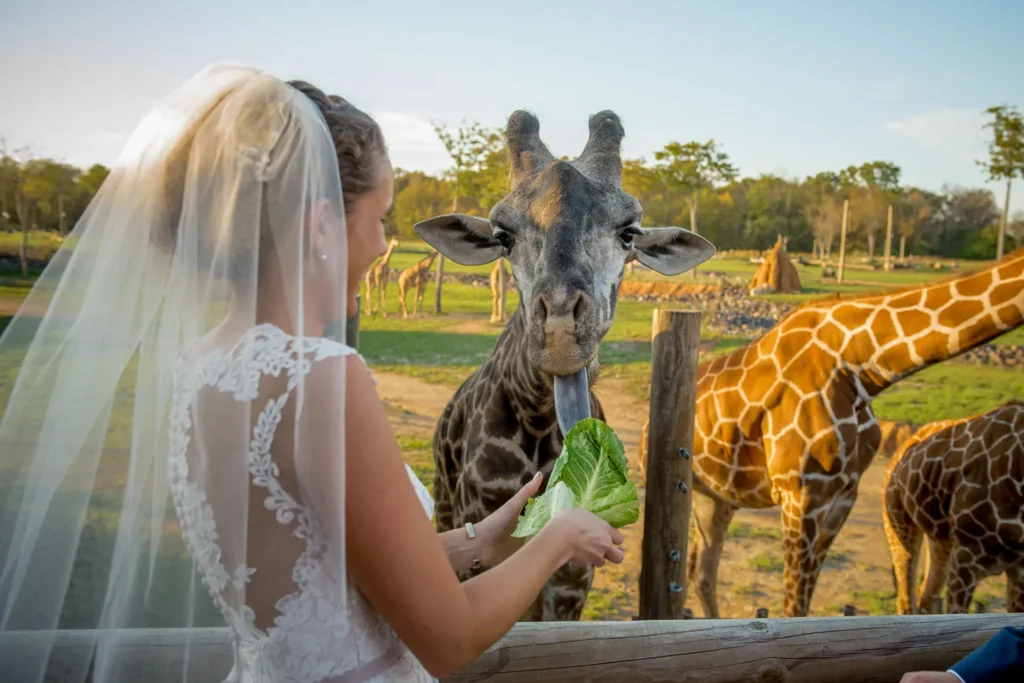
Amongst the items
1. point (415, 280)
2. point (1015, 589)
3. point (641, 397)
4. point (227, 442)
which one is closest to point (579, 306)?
point (227, 442)

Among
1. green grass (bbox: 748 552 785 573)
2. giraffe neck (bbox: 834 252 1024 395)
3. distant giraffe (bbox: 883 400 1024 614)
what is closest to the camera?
giraffe neck (bbox: 834 252 1024 395)

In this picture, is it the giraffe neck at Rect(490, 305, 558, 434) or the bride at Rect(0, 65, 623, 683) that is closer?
the bride at Rect(0, 65, 623, 683)

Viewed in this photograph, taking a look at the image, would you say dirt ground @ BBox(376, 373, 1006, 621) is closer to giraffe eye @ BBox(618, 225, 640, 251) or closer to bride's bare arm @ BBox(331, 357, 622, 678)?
giraffe eye @ BBox(618, 225, 640, 251)

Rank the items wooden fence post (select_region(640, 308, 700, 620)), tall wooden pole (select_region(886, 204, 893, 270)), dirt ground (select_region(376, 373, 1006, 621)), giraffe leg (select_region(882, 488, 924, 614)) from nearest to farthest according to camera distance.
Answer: wooden fence post (select_region(640, 308, 700, 620))
giraffe leg (select_region(882, 488, 924, 614))
dirt ground (select_region(376, 373, 1006, 621))
tall wooden pole (select_region(886, 204, 893, 270))

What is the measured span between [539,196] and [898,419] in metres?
10.6

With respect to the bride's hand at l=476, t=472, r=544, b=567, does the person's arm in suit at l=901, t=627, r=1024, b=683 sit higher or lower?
lower

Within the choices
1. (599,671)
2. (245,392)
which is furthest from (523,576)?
(599,671)

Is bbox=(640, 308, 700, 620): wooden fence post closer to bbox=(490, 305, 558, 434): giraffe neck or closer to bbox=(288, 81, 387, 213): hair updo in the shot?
bbox=(490, 305, 558, 434): giraffe neck

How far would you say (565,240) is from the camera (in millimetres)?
2969

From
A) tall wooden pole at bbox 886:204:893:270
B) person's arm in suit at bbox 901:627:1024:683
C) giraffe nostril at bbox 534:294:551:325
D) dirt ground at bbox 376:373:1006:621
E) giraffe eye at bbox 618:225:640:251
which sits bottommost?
dirt ground at bbox 376:373:1006:621

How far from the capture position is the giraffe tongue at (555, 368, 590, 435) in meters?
2.90

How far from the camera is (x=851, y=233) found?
97.6 feet

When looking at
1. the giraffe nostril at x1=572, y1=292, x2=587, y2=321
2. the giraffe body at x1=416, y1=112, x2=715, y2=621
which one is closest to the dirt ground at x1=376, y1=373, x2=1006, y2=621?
the giraffe body at x1=416, y1=112, x2=715, y2=621

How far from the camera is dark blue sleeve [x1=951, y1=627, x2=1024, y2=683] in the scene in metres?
1.96
